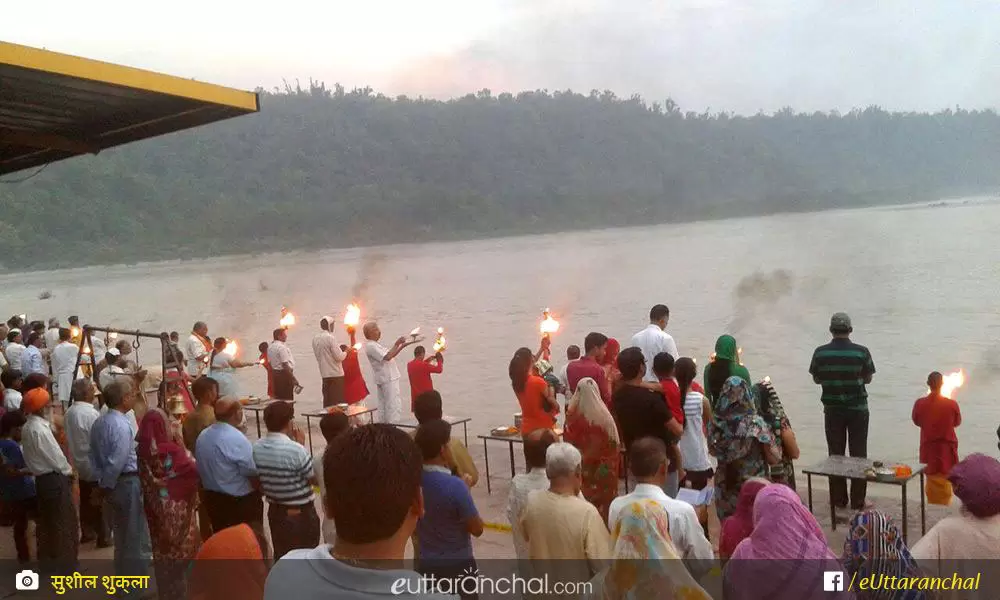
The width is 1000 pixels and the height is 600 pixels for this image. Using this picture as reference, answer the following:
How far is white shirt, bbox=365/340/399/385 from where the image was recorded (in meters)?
9.66

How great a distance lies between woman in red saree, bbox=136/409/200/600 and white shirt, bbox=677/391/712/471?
348cm

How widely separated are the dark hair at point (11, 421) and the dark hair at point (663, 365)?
4.58 metres

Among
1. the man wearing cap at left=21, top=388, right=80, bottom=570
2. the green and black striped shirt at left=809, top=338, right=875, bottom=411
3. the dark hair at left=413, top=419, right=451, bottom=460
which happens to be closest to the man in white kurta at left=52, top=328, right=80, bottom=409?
the man wearing cap at left=21, top=388, right=80, bottom=570

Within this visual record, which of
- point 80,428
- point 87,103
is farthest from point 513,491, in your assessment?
point 87,103

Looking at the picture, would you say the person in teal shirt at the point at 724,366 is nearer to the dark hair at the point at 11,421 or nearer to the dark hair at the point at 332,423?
the dark hair at the point at 332,423

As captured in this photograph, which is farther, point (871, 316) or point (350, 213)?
point (350, 213)

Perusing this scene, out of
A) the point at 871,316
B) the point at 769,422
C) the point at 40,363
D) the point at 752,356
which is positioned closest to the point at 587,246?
the point at 871,316

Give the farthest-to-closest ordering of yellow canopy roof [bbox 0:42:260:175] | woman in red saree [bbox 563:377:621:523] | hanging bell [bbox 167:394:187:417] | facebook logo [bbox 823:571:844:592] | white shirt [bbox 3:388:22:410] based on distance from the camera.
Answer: white shirt [bbox 3:388:22:410]
hanging bell [bbox 167:394:187:417]
yellow canopy roof [bbox 0:42:260:175]
woman in red saree [bbox 563:377:621:523]
facebook logo [bbox 823:571:844:592]

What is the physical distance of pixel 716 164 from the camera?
117m

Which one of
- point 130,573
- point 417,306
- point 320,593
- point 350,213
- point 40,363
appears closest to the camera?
point 320,593

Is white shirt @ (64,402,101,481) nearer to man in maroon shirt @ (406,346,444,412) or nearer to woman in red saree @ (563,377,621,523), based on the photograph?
man in maroon shirt @ (406,346,444,412)

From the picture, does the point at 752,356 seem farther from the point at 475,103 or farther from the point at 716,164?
the point at 475,103

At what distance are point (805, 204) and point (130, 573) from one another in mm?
122239

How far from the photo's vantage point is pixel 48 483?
19.5 ft
